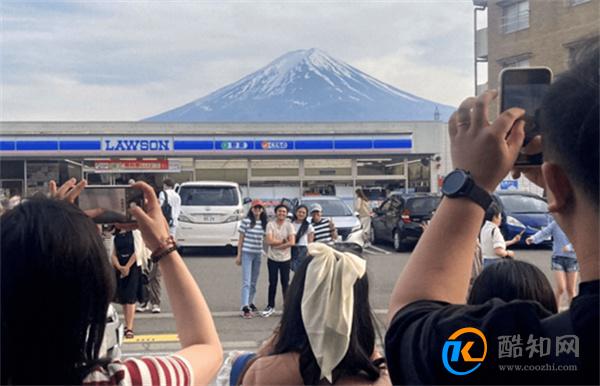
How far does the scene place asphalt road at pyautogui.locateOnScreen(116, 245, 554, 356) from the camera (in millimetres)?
7027

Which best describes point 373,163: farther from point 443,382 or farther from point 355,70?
point 443,382

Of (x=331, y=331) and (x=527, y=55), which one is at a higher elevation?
(x=527, y=55)

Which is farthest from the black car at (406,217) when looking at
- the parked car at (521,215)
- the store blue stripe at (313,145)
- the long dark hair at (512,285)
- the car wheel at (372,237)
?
the long dark hair at (512,285)

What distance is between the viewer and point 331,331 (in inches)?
86.7

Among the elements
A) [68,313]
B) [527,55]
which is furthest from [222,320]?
[68,313]

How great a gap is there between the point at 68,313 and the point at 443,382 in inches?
31.5

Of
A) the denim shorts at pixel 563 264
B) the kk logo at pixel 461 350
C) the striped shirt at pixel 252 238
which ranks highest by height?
the kk logo at pixel 461 350

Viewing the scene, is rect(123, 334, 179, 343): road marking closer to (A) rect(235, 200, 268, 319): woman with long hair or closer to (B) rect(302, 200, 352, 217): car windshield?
(A) rect(235, 200, 268, 319): woman with long hair

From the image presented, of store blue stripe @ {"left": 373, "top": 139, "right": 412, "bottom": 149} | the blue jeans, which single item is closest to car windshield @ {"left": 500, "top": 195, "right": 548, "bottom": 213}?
store blue stripe @ {"left": 373, "top": 139, "right": 412, "bottom": 149}

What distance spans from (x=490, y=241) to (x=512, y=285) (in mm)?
4623

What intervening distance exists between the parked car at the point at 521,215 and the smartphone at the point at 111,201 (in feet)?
42.4

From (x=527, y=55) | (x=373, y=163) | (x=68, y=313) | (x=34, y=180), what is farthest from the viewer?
(x=373, y=163)

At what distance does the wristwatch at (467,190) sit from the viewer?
1.20 meters

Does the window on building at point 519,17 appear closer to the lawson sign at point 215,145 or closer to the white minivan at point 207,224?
the white minivan at point 207,224
